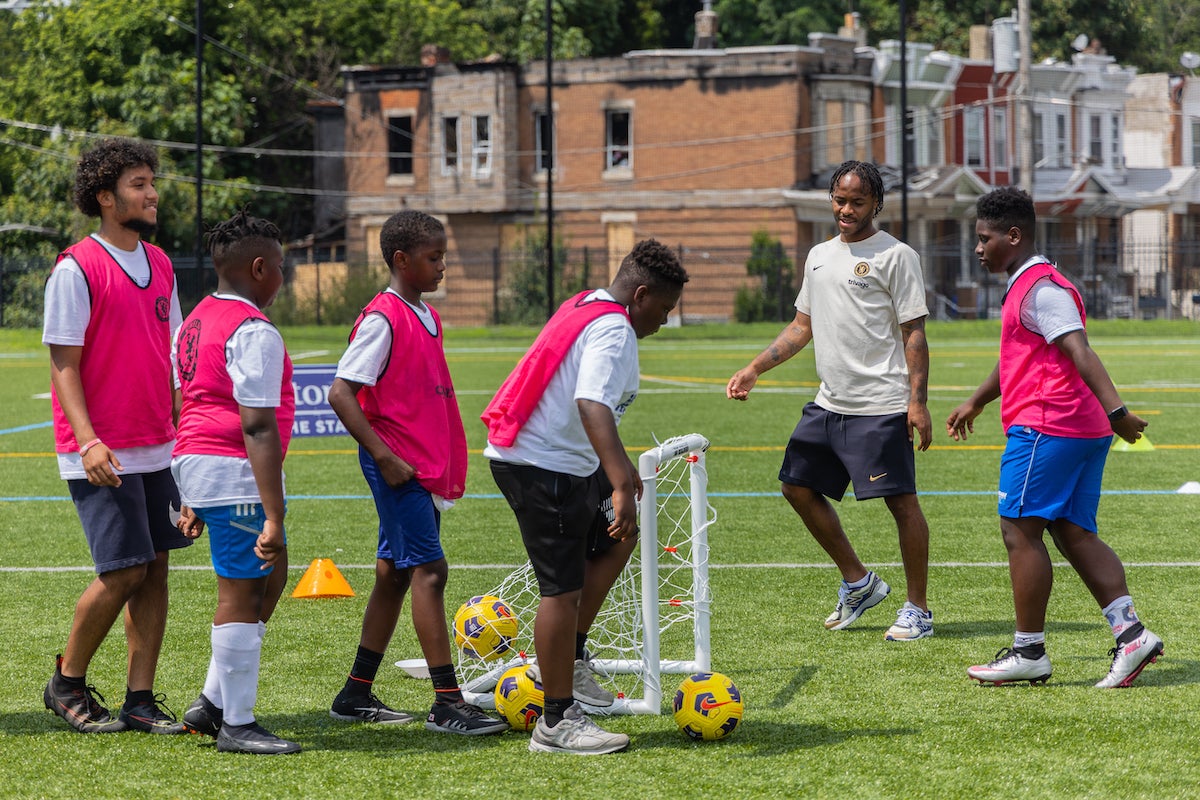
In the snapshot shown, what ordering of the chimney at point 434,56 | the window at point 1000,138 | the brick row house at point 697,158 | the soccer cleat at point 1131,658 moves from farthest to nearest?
1. the window at point 1000,138
2. the chimney at point 434,56
3. the brick row house at point 697,158
4. the soccer cleat at point 1131,658

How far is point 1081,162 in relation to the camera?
2112 inches

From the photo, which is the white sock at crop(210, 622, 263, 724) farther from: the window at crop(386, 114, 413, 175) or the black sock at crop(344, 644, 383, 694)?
the window at crop(386, 114, 413, 175)

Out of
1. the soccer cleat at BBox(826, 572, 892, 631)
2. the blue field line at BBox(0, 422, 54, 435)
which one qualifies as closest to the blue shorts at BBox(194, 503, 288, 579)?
the soccer cleat at BBox(826, 572, 892, 631)

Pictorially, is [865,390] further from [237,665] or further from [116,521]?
[116,521]

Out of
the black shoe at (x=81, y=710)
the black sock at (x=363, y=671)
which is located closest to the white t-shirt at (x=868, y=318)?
the black sock at (x=363, y=671)

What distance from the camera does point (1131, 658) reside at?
581 cm

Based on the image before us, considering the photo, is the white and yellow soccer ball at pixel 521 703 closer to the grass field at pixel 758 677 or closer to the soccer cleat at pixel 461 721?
the soccer cleat at pixel 461 721

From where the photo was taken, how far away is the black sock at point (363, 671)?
5.55 m

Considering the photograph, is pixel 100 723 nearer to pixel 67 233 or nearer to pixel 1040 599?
pixel 1040 599

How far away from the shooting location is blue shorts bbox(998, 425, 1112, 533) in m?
5.89

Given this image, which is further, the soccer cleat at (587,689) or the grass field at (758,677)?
the soccer cleat at (587,689)

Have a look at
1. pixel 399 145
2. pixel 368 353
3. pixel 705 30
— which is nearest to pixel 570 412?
pixel 368 353

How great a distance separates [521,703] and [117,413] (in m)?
1.78

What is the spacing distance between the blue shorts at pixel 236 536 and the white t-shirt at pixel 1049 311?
119 inches
